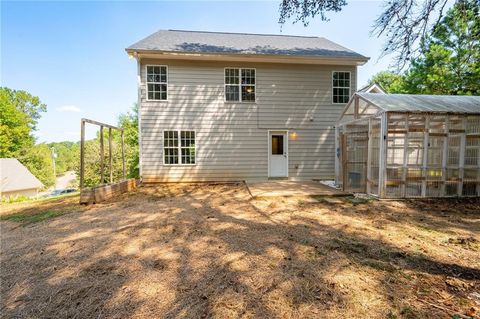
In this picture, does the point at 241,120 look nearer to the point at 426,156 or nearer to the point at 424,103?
the point at 424,103

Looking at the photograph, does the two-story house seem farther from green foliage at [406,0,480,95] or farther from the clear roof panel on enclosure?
green foliage at [406,0,480,95]

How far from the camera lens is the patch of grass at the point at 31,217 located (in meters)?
5.12

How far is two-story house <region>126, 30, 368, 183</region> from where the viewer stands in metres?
9.28

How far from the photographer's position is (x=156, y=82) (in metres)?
9.23

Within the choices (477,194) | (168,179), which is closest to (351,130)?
(477,194)

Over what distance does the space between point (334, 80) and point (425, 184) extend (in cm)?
562

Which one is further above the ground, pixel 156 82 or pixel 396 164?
pixel 156 82

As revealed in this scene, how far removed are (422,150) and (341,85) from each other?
470cm

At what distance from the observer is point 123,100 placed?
30.2 metres

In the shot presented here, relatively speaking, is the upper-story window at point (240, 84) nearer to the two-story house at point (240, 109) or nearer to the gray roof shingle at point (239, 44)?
the two-story house at point (240, 109)

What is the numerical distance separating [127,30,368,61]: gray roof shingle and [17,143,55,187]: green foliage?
101 feet

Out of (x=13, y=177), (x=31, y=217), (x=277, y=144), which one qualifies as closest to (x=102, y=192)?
(x=31, y=217)

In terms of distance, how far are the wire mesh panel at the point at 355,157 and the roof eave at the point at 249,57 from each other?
3297 millimetres

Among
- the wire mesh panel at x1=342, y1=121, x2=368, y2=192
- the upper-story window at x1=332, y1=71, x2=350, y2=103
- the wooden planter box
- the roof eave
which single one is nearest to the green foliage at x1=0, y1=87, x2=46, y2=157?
the roof eave
